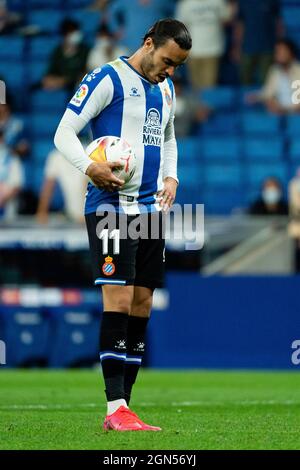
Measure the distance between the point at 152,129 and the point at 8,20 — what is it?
1275cm

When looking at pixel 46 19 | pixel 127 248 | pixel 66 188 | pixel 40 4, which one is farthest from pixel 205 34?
pixel 127 248

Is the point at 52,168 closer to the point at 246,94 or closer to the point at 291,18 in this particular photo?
the point at 246,94

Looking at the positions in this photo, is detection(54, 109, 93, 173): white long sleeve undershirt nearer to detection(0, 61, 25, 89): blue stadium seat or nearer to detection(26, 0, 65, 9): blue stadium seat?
detection(0, 61, 25, 89): blue stadium seat

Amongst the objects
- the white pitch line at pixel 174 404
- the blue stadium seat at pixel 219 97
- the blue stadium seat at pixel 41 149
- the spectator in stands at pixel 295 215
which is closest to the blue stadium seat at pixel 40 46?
the blue stadium seat at pixel 41 149

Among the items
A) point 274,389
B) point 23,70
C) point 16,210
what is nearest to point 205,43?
point 23,70

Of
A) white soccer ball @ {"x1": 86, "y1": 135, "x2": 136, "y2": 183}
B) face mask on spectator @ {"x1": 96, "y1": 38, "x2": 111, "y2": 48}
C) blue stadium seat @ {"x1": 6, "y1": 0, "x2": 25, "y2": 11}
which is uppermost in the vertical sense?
blue stadium seat @ {"x1": 6, "y1": 0, "x2": 25, "y2": 11}

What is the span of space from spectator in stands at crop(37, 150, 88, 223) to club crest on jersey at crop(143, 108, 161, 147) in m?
9.37

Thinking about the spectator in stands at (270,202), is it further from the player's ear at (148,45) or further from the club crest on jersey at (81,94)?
the club crest on jersey at (81,94)

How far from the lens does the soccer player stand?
221 inches

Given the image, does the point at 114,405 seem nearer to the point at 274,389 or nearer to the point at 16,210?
the point at 274,389

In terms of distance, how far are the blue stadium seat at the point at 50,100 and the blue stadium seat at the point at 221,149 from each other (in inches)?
89.8

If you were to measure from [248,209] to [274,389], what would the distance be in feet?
18.8

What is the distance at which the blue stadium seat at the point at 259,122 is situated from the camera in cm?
1677

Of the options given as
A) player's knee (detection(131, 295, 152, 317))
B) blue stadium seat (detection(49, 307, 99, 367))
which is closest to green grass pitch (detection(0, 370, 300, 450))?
player's knee (detection(131, 295, 152, 317))
